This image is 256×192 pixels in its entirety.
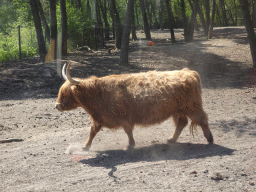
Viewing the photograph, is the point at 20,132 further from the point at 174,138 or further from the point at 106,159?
the point at 174,138

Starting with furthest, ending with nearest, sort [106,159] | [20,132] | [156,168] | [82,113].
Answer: [82,113], [20,132], [106,159], [156,168]

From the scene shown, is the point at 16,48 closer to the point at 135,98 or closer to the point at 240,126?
the point at 135,98

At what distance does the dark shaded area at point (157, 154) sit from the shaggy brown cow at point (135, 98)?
0.85ft

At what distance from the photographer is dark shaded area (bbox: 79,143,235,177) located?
502 cm

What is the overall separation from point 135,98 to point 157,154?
108 centimetres

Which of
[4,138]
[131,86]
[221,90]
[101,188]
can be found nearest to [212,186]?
[101,188]

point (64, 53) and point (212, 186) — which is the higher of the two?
point (64, 53)

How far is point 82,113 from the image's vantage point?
9.07 meters

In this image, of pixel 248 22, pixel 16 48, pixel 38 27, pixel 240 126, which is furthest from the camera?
pixel 16 48

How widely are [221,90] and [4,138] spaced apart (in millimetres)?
7777

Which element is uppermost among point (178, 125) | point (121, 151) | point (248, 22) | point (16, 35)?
point (16, 35)

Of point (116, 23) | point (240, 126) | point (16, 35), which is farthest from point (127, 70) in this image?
point (16, 35)

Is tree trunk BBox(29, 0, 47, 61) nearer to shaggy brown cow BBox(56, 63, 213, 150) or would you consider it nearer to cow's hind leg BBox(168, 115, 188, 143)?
shaggy brown cow BBox(56, 63, 213, 150)

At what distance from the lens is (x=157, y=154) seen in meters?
5.35
